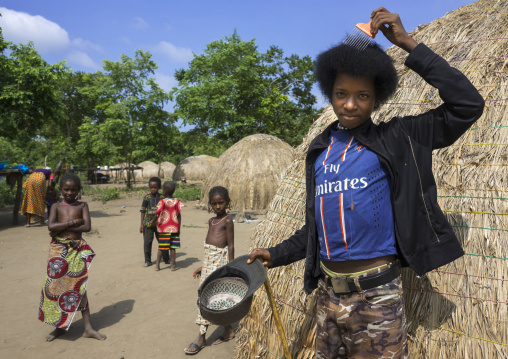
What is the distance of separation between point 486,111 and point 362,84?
1.67 metres

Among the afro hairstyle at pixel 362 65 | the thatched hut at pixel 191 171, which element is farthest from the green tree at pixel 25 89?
the thatched hut at pixel 191 171

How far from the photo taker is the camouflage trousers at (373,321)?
1554 millimetres

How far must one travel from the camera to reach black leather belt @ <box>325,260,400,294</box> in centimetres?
156

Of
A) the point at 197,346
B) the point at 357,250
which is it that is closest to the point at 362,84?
the point at 357,250

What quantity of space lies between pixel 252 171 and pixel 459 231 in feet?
31.5

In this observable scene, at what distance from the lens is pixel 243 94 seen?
2080 centimetres

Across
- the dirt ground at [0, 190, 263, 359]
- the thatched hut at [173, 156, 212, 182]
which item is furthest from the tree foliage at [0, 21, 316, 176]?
the dirt ground at [0, 190, 263, 359]

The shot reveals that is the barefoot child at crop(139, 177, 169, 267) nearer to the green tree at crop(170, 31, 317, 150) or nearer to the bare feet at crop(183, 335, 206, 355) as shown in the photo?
the bare feet at crop(183, 335, 206, 355)

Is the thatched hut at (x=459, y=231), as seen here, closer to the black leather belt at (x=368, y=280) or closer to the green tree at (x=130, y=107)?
the black leather belt at (x=368, y=280)

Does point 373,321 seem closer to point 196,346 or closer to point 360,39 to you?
point 360,39

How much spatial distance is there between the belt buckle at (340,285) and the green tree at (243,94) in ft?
62.0

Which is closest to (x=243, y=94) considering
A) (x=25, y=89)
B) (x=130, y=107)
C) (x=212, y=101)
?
(x=212, y=101)

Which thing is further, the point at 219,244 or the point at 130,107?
the point at 130,107

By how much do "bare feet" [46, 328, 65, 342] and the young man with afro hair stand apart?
334 centimetres
